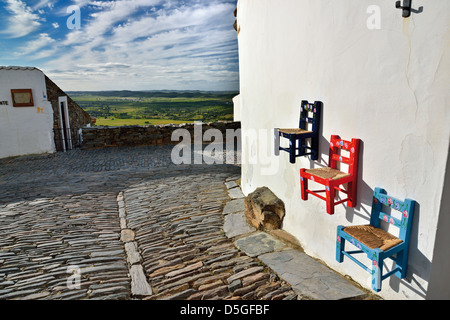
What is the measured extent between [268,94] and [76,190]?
5808 mm

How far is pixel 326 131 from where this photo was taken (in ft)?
12.6

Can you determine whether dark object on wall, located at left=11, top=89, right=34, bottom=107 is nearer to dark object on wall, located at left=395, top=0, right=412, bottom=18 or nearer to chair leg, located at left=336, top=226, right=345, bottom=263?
chair leg, located at left=336, top=226, right=345, bottom=263

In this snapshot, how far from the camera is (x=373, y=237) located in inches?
118

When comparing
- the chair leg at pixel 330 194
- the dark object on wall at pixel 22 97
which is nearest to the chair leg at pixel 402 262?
the chair leg at pixel 330 194

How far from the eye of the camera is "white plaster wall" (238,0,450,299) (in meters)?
2.54

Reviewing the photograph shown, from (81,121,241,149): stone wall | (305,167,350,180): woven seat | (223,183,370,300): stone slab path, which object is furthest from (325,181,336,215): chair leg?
(81,121,241,149): stone wall

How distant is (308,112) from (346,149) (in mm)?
893

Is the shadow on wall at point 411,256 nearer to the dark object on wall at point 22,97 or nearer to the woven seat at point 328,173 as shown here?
the woven seat at point 328,173

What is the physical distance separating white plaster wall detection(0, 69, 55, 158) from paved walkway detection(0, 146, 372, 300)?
6.09m

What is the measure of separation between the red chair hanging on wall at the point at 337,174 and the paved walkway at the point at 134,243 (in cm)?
104
